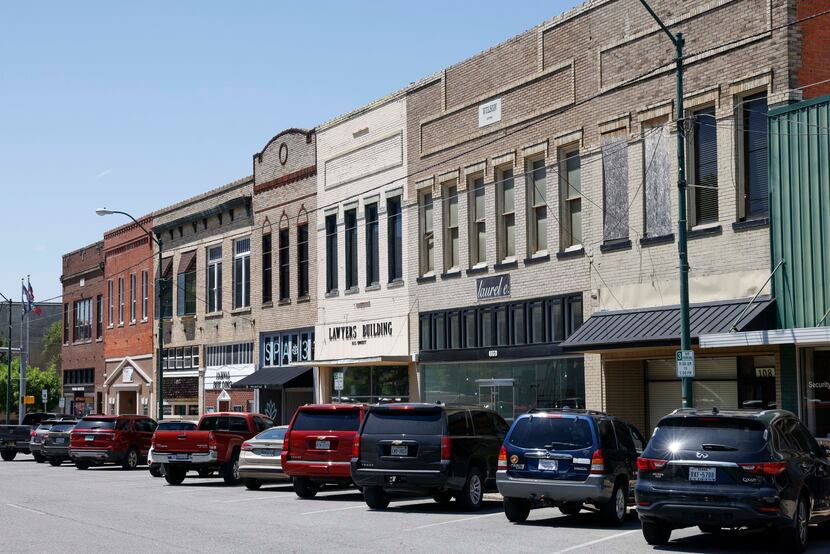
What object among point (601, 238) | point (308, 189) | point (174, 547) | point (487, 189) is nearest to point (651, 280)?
point (601, 238)

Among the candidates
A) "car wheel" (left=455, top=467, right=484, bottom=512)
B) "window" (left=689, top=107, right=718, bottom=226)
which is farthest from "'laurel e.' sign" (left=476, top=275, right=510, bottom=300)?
"car wheel" (left=455, top=467, right=484, bottom=512)

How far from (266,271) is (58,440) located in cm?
1021

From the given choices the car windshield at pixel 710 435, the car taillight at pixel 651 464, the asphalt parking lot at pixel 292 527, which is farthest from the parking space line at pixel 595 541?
the car windshield at pixel 710 435

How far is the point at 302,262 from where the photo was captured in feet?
138

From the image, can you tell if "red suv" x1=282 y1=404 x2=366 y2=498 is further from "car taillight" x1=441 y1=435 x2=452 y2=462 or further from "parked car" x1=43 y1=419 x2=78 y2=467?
"parked car" x1=43 y1=419 x2=78 y2=467

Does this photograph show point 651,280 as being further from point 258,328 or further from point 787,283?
point 258,328

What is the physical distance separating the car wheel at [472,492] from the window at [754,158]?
25.2ft

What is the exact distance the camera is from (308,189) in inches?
1630

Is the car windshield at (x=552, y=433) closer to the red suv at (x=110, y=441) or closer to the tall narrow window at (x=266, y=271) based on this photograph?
the red suv at (x=110, y=441)

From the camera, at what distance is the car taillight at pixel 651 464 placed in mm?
14672

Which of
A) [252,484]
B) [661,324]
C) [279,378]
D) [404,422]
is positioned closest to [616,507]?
[404,422]

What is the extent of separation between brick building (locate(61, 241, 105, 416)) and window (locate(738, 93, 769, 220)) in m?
43.3

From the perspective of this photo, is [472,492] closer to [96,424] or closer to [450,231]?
[450,231]

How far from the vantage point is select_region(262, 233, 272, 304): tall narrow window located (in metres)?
44.4
